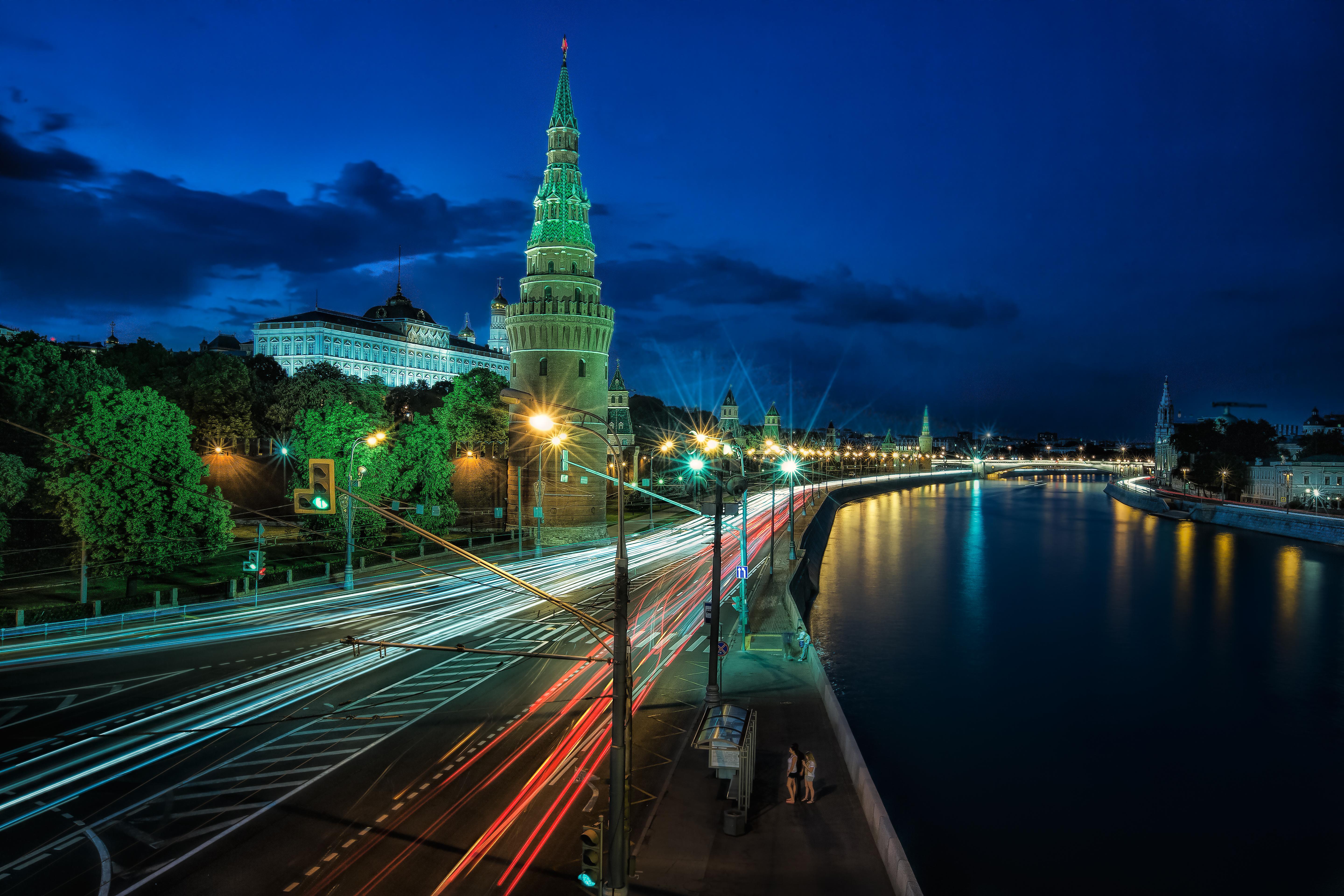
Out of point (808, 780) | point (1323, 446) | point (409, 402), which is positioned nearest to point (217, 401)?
point (409, 402)

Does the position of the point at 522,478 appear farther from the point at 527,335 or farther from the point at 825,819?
the point at 825,819

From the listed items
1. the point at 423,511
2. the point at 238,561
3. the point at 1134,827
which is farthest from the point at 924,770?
the point at 238,561

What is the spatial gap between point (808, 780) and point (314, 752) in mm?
10385

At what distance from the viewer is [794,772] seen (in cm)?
1542

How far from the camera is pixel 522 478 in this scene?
55.0 m

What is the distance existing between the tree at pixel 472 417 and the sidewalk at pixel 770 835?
53.6 m

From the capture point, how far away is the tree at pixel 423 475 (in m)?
47.4

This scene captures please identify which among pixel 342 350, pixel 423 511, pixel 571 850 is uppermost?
pixel 342 350

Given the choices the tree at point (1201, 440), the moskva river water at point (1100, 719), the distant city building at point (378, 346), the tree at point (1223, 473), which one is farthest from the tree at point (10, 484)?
the tree at point (1201, 440)

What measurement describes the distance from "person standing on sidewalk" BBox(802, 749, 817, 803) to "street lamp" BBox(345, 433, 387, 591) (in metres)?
23.6

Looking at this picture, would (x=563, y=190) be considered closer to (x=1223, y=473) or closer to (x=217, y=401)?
(x=217, y=401)

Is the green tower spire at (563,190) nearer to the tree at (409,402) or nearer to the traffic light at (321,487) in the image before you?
the traffic light at (321,487)

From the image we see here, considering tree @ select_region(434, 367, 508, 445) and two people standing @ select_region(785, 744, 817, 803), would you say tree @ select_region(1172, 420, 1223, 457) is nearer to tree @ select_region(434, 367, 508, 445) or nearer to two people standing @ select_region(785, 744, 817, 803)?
tree @ select_region(434, 367, 508, 445)

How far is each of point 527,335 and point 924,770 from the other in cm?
3709
